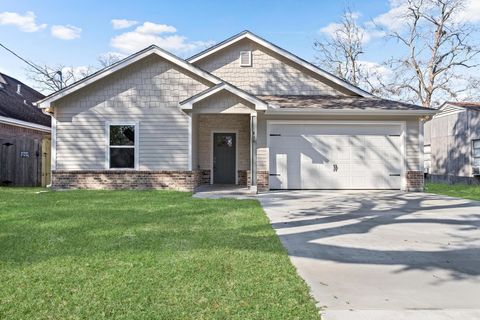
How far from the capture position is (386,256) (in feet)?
15.7

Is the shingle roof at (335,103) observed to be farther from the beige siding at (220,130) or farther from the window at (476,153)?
the window at (476,153)

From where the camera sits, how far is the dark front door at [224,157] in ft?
51.0

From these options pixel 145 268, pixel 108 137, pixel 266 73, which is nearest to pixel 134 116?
pixel 108 137

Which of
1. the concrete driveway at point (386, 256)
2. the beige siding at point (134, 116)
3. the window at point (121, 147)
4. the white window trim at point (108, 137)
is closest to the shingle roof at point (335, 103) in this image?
the beige siding at point (134, 116)

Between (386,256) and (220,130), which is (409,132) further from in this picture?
(386,256)

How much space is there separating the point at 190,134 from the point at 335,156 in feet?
16.8

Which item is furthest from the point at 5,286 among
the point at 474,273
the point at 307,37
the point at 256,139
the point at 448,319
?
the point at 307,37

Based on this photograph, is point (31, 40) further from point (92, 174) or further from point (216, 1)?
point (92, 174)

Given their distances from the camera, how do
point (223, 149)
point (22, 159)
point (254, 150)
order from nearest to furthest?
point (254, 150)
point (22, 159)
point (223, 149)

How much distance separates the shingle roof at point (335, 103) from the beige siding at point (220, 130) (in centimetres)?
178

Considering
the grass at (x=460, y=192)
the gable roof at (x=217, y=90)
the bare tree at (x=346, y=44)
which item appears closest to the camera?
the gable roof at (x=217, y=90)

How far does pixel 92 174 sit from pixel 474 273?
11408 mm

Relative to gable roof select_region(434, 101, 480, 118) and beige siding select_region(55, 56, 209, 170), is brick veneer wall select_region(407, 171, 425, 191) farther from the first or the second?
beige siding select_region(55, 56, 209, 170)

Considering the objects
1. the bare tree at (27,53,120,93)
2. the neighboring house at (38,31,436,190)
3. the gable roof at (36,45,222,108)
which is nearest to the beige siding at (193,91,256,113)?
the neighboring house at (38,31,436,190)
